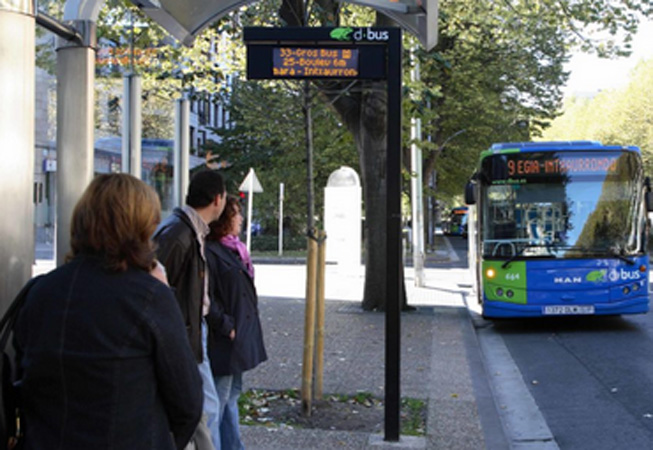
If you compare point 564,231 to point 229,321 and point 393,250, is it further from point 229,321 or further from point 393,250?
point 229,321

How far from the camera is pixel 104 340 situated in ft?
7.53

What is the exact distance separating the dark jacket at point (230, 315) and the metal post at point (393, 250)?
1.15 m

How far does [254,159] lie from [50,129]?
125 ft

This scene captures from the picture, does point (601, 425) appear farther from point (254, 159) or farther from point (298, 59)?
point (254, 159)

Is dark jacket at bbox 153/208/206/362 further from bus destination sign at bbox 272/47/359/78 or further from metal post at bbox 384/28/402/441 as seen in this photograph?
bus destination sign at bbox 272/47/359/78

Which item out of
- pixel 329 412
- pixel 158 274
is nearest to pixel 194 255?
pixel 158 274

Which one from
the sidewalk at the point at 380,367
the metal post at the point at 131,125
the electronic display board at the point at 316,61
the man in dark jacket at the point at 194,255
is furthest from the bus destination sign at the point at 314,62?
the sidewalk at the point at 380,367

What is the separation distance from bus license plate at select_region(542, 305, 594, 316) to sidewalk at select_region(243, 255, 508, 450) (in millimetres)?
1188

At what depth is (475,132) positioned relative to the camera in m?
34.1

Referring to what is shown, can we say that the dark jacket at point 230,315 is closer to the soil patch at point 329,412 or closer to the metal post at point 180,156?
the soil patch at point 329,412

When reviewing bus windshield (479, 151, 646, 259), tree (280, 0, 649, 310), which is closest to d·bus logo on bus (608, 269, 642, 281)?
bus windshield (479, 151, 646, 259)

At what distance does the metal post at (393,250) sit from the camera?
18.4 feet

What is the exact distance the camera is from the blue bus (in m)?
12.3

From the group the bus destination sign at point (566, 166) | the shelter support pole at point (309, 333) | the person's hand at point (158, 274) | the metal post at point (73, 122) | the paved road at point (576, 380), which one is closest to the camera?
the person's hand at point (158, 274)
